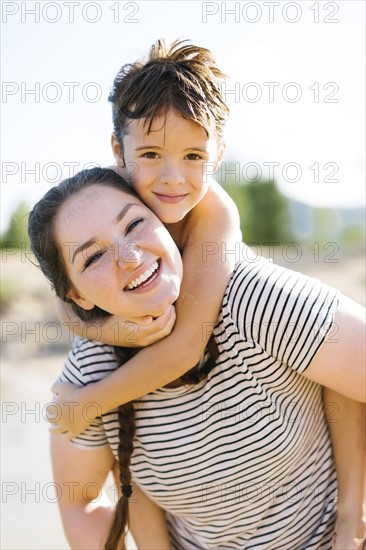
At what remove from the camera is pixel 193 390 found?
2.11 m

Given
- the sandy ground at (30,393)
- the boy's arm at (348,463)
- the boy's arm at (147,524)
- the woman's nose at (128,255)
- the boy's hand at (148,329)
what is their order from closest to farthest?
the woman's nose at (128,255), the boy's hand at (148,329), the boy's arm at (348,463), the boy's arm at (147,524), the sandy ground at (30,393)

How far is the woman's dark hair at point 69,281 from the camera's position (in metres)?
2.07

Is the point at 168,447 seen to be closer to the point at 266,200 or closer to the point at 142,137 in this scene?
the point at 142,137

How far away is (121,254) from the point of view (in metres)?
1.94

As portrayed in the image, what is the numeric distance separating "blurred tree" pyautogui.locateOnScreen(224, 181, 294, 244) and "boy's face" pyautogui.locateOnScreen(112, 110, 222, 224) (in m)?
12.0

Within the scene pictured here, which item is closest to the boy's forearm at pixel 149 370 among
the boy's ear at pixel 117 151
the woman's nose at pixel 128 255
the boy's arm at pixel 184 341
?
the boy's arm at pixel 184 341

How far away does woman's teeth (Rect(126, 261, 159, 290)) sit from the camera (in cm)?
193

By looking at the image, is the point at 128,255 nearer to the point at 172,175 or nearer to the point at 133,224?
the point at 133,224

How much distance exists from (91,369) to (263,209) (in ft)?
40.2

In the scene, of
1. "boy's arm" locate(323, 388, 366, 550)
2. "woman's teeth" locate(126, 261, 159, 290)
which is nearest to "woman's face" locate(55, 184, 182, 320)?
"woman's teeth" locate(126, 261, 159, 290)

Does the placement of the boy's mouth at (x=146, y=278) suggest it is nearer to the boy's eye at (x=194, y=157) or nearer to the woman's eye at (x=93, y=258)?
the woman's eye at (x=93, y=258)

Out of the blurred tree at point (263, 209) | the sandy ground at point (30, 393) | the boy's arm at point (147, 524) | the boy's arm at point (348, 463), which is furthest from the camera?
the blurred tree at point (263, 209)

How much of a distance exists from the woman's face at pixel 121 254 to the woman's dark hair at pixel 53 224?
0.04m

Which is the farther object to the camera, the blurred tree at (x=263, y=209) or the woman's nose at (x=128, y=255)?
the blurred tree at (x=263, y=209)
